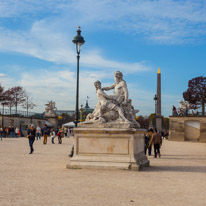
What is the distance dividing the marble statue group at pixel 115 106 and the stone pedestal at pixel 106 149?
397 millimetres

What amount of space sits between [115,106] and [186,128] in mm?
35209

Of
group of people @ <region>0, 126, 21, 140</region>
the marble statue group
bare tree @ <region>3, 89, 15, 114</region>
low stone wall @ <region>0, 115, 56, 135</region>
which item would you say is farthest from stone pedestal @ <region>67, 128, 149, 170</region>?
bare tree @ <region>3, 89, 15, 114</region>

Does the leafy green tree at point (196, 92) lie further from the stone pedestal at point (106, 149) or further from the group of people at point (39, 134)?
the stone pedestal at point (106, 149)

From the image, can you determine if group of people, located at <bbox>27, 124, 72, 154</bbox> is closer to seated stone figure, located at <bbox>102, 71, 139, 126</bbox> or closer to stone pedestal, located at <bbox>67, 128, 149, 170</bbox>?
seated stone figure, located at <bbox>102, 71, 139, 126</bbox>

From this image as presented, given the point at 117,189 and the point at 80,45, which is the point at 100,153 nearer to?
the point at 117,189

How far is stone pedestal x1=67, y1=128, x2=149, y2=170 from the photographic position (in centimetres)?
1098

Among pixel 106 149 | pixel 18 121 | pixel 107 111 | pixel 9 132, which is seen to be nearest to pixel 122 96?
pixel 107 111

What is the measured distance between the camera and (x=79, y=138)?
11.5m

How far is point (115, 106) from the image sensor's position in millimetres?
11688

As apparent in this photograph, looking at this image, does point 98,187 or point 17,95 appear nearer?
point 98,187

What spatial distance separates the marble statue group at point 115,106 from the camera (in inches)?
456

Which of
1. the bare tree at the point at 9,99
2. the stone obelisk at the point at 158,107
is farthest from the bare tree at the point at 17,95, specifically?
the stone obelisk at the point at 158,107

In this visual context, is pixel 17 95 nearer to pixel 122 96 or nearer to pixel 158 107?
pixel 158 107

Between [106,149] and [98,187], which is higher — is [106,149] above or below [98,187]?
above
